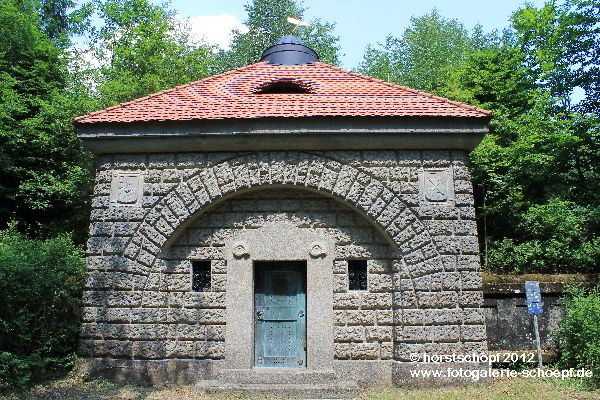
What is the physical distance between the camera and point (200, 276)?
26.1 ft

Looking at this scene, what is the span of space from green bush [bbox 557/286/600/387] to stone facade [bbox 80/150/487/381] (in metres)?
1.70

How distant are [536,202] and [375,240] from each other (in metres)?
7.81

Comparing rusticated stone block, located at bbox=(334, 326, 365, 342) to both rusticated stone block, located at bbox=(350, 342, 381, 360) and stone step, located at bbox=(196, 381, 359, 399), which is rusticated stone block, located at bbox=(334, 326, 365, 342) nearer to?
rusticated stone block, located at bbox=(350, 342, 381, 360)

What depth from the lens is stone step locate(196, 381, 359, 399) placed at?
683cm

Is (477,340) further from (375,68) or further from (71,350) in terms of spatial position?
(375,68)

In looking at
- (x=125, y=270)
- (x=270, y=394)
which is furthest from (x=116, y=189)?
(x=270, y=394)

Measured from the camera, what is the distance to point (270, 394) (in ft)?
22.6

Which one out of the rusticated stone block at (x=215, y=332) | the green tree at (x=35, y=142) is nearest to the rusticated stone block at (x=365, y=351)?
the rusticated stone block at (x=215, y=332)

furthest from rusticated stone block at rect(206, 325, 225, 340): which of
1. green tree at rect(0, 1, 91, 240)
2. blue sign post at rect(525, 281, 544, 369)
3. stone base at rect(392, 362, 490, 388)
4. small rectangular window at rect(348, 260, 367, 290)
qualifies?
green tree at rect(0, 1, 91, 240)

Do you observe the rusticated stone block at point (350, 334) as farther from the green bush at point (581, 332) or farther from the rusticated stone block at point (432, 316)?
the green bush at point (581, 332)

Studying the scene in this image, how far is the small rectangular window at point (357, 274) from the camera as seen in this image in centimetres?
781

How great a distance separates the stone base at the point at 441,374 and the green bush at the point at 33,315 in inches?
211

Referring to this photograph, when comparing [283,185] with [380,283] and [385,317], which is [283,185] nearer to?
[380,283]

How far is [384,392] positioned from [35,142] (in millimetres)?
12543
